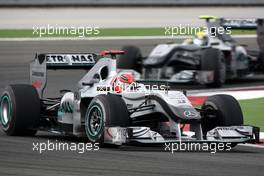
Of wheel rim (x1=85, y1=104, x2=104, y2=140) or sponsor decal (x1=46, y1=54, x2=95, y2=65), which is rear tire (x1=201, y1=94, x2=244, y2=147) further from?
sponsor decal (x1=46, y1=54, x2=95, y2=65)

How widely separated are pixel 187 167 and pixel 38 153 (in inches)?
83.8

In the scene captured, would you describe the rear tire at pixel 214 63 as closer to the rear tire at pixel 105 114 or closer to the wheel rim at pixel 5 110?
the wheel rim at pixel 5 110

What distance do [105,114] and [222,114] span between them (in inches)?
66.5

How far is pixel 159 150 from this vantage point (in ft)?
42.2

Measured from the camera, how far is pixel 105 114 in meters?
12.7

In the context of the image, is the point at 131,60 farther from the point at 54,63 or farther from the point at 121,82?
the point at 121,82

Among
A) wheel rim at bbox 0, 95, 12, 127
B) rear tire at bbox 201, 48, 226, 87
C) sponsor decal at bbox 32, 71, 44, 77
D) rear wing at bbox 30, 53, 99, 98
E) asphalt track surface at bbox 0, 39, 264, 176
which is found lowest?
asphalt track surface at bbox 0, 39, 264, 176

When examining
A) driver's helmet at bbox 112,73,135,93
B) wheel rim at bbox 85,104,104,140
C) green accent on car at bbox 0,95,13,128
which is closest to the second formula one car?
green accent on car at bbox 0,95,13,128

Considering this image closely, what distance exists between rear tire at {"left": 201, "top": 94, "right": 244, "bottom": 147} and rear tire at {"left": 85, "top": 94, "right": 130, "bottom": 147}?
131 centimetres

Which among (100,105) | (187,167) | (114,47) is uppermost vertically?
(114,47)

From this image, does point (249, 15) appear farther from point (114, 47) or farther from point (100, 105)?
point (100, 105)

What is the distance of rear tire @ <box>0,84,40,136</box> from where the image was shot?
559 inches

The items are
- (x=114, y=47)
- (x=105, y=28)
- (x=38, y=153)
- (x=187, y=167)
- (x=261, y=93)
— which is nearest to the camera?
(x=187, y=167)

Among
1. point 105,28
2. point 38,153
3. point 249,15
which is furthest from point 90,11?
point 38,153
